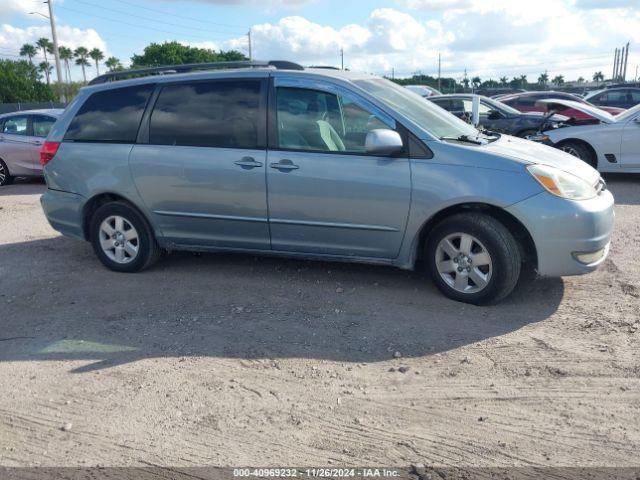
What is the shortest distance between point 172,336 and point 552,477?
277 centimetres

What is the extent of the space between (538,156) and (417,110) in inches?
43.3

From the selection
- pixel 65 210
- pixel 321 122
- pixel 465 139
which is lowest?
pixel 65 210

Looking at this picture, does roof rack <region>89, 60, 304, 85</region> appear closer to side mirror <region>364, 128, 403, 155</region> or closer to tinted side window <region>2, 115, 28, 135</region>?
side mirror <region>364, 128, 403, 155</region>

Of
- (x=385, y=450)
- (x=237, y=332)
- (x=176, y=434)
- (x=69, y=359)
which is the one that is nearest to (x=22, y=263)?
(x=69, y=359)

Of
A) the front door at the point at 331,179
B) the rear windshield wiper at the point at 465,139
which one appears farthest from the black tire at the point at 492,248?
the rear windshield wiper at the point at 465,139

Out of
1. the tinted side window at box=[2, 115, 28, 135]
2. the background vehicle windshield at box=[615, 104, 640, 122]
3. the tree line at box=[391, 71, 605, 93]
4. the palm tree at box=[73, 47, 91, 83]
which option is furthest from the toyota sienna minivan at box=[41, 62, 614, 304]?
the palm tree at box=[73, 47, 91, 83]

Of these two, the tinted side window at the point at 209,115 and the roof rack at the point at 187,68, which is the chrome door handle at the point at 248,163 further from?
the roof rack at the point at 187,68

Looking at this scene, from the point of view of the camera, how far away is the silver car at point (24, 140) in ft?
40.2

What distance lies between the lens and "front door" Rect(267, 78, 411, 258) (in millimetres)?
4992

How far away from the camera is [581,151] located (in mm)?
10508

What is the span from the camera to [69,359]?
4.26 meters

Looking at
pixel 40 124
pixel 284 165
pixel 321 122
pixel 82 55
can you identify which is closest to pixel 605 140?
pixel 321 122

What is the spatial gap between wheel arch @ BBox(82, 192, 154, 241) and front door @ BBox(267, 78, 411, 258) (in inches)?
56.3

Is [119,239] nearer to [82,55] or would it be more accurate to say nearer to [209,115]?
[209,115]
